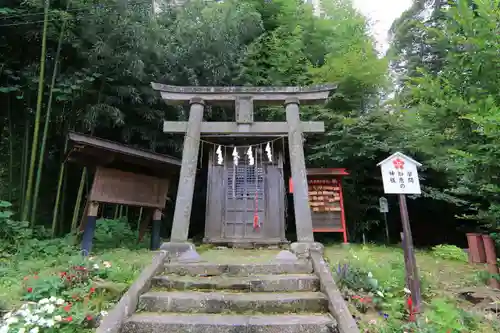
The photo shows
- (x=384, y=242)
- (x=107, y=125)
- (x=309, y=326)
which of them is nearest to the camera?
(x=309, y=326)

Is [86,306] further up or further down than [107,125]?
further down

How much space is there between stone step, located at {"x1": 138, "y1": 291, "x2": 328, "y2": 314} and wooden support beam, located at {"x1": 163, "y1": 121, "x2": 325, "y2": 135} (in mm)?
3617

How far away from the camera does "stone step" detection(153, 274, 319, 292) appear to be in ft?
13.6

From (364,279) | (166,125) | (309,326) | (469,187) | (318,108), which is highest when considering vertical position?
(318,108)

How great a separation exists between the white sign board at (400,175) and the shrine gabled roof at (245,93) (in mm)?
2555

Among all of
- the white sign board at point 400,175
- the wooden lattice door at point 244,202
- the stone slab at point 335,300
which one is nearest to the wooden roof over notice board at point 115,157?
the wooden lattice door at point 244,202

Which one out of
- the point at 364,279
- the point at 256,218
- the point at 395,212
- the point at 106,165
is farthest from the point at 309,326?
the point at 395,212

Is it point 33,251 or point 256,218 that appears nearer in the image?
point 33,251

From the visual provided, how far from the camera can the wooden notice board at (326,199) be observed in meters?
8.80

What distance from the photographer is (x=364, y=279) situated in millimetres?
4387

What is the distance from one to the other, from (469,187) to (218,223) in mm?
6016

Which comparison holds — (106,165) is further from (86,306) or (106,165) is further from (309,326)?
(309,326)

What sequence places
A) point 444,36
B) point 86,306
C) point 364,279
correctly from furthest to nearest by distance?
point 444,36, point 364,279, point 86,306

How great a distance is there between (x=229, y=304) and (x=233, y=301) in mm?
62
